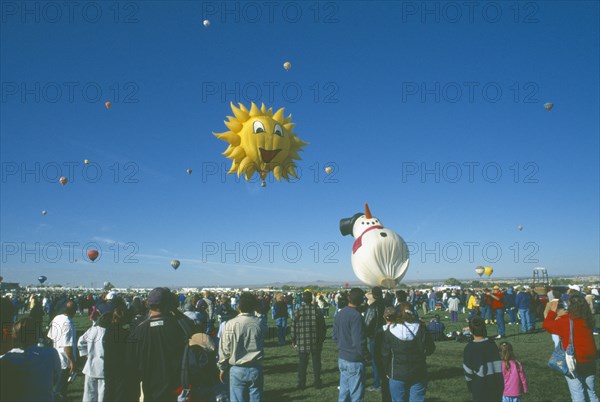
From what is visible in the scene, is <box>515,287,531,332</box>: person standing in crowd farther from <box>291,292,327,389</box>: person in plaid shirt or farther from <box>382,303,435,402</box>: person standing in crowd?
<box>382,303,435,402</box>: person standing in crowd

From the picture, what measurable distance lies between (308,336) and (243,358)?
357 cm

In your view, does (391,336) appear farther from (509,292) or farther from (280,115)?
(509,292)

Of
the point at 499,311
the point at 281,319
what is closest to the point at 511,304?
the point at 499,311

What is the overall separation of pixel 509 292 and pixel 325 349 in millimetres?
9655

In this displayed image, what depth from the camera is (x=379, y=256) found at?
2408 centimetres

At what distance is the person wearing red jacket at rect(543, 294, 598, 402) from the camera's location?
16.9 ft

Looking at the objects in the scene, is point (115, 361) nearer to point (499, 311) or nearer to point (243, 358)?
point (243, 358)

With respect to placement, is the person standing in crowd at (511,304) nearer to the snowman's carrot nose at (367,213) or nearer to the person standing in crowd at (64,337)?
the snowman's carrot nose at (367,213)

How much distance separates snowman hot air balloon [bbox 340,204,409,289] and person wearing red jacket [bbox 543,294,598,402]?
61.6ft

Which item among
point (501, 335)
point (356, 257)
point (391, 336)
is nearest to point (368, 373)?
point (391, 336)

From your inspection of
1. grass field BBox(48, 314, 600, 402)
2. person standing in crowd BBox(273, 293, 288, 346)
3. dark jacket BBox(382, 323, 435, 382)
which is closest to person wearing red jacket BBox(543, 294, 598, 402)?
dark jacket BBox(382, 323, 435, 382)

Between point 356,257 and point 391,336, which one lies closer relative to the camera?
point 391,336

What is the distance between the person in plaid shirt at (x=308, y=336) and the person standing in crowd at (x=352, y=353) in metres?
2.09

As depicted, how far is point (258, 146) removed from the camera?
425 inches
